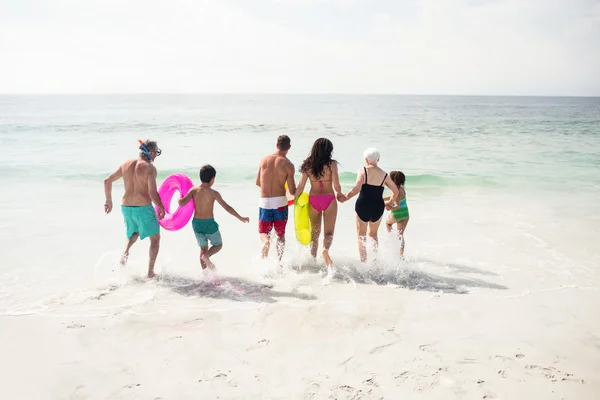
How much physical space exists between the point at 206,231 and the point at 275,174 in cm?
115

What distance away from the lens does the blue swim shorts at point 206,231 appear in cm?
525

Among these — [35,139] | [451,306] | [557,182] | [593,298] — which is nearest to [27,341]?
[451,306]

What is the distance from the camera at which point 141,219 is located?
5.28m

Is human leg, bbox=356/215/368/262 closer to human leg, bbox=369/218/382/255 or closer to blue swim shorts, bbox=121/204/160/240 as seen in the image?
human leg, bbox=369/218/382/255

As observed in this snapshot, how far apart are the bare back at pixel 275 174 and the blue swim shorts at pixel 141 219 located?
1439 millimetres

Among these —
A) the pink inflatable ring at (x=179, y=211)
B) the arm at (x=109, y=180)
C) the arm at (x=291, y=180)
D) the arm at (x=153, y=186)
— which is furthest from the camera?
the arm at (x=291, y=180)

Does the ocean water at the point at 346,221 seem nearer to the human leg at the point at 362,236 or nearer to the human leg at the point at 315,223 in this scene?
the human leg at the point at 362,236

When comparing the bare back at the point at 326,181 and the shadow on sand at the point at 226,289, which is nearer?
the shadow on sand at the point at 226,289

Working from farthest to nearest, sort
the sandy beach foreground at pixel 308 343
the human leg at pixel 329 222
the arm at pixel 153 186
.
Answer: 1. the human leg at pixel 329 222
2. the arm at pixel 153 186
3. the sandy beach foreground at pixel 308 343

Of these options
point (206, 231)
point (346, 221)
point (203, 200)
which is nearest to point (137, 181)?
point (203, 200)

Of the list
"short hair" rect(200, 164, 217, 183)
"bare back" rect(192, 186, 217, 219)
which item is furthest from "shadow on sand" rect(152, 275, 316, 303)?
"short hair" rect(200, 164, 217, 183)

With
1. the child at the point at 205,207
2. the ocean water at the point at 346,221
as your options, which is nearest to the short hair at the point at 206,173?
the child at the point at 205,207

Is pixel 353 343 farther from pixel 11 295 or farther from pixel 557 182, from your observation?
pixel 557 182

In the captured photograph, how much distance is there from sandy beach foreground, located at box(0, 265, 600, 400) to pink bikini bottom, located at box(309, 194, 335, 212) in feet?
3.34
